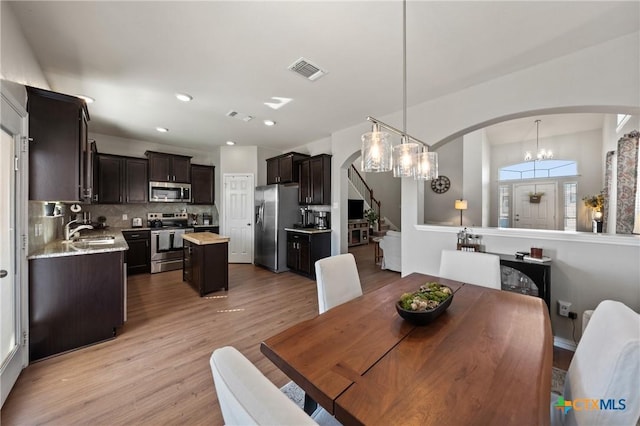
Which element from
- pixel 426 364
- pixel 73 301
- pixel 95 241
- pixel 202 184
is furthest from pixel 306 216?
pixel 426 364

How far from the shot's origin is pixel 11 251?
187 centimetres

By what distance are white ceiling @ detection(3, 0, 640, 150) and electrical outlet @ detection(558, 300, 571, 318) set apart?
7.68ft

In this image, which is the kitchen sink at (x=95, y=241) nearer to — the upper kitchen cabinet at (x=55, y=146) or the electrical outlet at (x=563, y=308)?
the upper kitchen cabinet at (x=55, y=146)

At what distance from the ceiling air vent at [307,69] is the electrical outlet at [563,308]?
3289 mm

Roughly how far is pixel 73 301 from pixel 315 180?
3759 millimetres

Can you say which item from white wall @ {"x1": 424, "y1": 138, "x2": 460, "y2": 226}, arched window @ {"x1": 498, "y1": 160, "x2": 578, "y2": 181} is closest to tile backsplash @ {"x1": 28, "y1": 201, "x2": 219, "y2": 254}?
white wall @ {"x1": 424, "y1": 138, "x2": 460, "y2": 226}

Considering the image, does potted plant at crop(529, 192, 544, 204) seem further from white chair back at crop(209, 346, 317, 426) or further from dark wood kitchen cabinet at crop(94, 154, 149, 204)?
dark wood kitchen cabinet at crop(94, 154, 149, 204)

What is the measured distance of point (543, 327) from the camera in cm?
125

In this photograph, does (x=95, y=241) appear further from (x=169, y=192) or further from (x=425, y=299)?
(x=425, y=299)

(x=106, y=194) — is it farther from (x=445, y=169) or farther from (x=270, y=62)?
(x=445, y=169)

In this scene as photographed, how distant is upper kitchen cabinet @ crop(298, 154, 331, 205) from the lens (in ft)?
15.7

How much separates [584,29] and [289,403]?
3.22 metres

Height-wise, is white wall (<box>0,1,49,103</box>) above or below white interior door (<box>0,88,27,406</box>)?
above

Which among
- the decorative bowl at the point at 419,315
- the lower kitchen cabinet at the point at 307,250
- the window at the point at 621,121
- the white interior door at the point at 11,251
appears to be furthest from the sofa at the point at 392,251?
the white interior door at the point at 11,251
